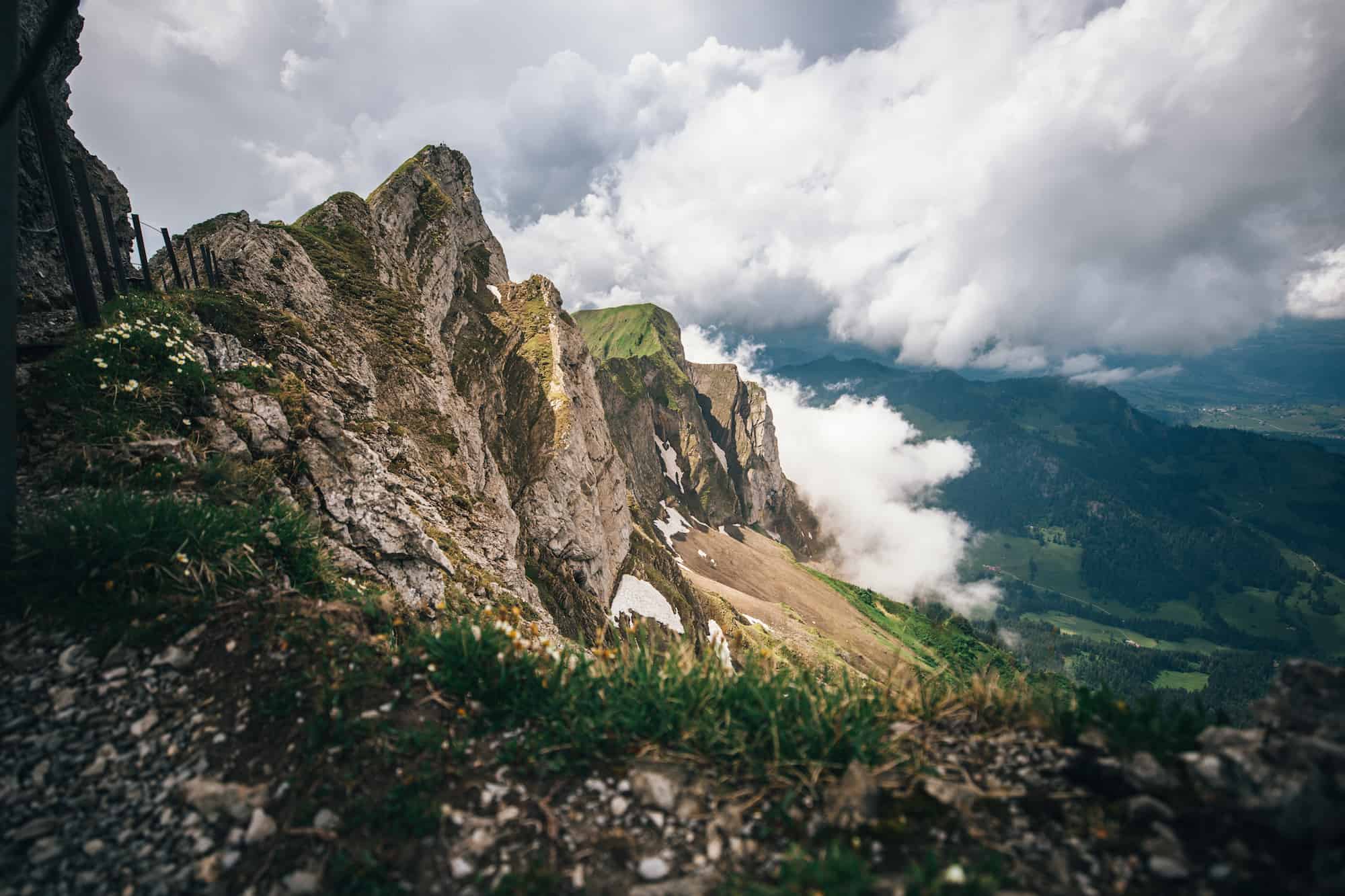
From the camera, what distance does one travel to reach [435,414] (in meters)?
26.8

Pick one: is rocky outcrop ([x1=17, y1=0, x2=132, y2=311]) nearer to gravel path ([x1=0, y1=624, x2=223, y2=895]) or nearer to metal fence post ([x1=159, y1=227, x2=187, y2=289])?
metal fence post ([x1=159, y1=227, x2=187, y2=289])

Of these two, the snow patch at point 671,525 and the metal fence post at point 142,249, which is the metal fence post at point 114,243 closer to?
the metal fence post at point 142,249

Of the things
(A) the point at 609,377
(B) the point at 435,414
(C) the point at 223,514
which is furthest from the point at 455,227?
(A) the point at 609,377

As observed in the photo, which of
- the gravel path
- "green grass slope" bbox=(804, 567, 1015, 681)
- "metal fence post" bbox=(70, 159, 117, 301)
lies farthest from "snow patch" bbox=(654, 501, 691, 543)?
the gravel path

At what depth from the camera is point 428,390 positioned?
27078 mm

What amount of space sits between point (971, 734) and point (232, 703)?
702 cm

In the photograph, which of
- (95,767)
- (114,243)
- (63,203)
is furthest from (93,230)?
(95,767)

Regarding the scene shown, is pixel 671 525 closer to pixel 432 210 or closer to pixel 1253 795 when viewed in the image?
pixel 432 210

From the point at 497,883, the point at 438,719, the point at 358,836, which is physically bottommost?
the point at 497,883

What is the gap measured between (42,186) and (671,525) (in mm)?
162072

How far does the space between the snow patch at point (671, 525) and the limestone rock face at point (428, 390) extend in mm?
90671

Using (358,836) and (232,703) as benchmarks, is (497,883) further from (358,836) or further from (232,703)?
(232,703)

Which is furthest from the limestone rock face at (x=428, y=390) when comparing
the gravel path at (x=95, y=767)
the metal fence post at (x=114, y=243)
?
the gravel path at (x=95, y=767)

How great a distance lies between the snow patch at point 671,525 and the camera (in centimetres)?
16175
